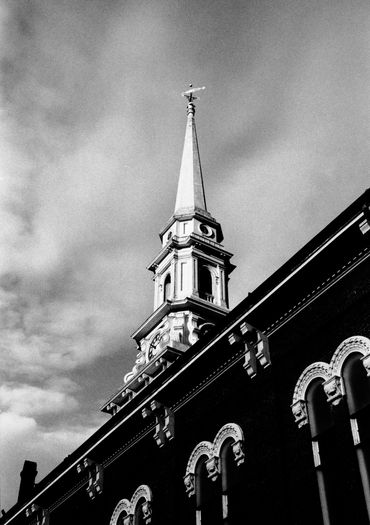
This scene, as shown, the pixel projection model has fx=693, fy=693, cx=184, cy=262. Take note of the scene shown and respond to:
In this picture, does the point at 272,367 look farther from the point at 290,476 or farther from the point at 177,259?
the point at 177,259

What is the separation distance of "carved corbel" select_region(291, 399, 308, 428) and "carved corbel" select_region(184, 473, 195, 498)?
477 cm

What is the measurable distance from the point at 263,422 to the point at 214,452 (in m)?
2.27

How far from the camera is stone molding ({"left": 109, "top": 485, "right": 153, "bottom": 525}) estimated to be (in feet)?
74.3

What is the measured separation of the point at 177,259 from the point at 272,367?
71.2ft

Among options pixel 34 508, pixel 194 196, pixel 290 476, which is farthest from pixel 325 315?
pixel 194 196

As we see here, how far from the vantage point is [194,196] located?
4681 centimetres

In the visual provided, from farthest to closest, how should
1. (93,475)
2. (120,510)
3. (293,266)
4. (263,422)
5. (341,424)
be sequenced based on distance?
(93,475), (120,510), (293,266), (263,422), (341,424)

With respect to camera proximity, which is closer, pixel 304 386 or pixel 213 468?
pixel 304 386

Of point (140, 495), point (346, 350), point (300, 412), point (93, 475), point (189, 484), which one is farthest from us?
point (93, 475)

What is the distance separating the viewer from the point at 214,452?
20.3m

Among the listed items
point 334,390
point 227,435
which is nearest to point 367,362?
point 334,390

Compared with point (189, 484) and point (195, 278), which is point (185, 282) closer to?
point (195, 278)

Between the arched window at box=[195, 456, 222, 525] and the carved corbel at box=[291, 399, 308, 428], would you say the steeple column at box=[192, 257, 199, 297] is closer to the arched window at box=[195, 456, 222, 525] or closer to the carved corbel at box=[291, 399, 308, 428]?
the arched window at box=[195, 456, 222, 525]

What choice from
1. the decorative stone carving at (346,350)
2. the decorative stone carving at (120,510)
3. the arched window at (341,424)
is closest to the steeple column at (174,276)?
the decorative stone carving at (120,510)
